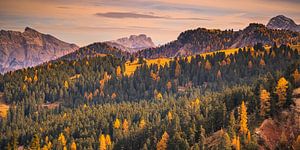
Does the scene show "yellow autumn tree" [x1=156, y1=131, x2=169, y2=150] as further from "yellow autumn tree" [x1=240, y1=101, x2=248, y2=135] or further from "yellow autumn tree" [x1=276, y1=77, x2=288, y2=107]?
"yellow autumn tree" [x1=276, y1=77, x2=288, y2=107]

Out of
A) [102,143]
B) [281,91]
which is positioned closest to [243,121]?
[281,91]

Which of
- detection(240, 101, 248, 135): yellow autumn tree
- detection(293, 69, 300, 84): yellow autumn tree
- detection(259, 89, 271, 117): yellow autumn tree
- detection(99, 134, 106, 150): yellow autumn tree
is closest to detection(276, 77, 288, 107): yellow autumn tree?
detection(259, 89, 271, 117): yellow autumn tree

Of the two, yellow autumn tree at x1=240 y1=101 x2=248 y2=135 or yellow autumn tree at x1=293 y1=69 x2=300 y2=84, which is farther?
yellow autumn tree at x1=293 y1=69 x2=300 y2=84

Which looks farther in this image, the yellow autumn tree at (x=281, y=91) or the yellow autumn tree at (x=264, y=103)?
the yellow autumn tree at (x=281, y=91)

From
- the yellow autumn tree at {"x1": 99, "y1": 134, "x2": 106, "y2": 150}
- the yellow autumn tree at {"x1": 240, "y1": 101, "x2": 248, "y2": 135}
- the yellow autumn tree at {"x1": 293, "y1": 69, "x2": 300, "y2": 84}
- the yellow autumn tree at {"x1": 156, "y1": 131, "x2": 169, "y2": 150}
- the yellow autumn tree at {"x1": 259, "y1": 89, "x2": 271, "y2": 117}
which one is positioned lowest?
the yellow autumn tree at {"x1": 99, "y1": 134, "x2": 106, "y2": 150}

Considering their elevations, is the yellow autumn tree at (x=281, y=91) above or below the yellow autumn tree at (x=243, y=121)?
above

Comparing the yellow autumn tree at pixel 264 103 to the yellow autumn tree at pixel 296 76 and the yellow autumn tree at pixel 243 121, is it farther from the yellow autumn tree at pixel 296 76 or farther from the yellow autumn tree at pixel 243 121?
the yellow autumn tree at pixel 296 76

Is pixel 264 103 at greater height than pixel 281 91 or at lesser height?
lesser

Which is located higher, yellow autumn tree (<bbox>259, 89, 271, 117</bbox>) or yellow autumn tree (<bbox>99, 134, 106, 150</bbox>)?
yellow autumn tree (<bbox>259, 89, 271, 117</bbox>)

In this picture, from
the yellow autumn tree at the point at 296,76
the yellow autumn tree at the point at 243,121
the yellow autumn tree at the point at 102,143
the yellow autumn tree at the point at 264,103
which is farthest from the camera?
the yellow autumn tree at the point at 102,143

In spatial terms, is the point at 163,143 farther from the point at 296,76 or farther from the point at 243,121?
the point at 296,76

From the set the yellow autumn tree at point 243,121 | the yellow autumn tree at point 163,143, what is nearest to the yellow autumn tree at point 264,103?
the yellow autumn tree at point 243,121

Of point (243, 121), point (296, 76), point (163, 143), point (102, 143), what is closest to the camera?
point (243, 121)

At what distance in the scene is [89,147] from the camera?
18738 centimetres
